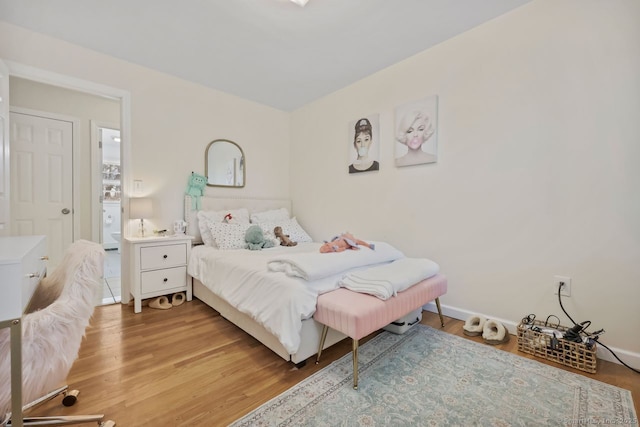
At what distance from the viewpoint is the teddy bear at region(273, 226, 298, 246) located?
303cm

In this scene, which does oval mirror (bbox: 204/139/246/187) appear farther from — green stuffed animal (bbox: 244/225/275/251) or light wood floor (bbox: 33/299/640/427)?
light wood floor (bbox: 33/299/640/427)

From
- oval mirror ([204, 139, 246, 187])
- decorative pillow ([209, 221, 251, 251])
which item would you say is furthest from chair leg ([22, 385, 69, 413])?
oval mirror ([204, 139, 246, 187])

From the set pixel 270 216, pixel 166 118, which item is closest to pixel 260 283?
pixel 270 216

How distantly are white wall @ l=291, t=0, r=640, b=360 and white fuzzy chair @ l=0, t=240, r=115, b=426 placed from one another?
2401 mm

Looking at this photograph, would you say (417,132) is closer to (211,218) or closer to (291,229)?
(291,229)

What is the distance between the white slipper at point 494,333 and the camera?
6.37ft

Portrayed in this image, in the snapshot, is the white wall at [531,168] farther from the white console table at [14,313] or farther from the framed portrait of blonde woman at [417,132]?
the white console table at [14,313]

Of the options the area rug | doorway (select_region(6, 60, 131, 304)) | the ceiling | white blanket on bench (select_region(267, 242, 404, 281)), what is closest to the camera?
the area rug

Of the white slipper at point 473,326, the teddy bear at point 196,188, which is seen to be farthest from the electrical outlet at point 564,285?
the teddy bear at point 196,188

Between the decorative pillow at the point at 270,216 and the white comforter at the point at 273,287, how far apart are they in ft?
3.06

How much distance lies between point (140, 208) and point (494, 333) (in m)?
3.26

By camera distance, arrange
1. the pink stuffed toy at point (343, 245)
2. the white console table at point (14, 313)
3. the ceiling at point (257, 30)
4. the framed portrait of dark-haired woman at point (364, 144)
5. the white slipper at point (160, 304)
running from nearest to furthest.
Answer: the white console table at point (14, 313), the ceiling at point (257, 30), the pink stuffed toy at point (343, 245), the white slipper at point (160, 304), the framed portrait of dark-haired woman at point (364, 144)

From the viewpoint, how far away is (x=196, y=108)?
3.17m

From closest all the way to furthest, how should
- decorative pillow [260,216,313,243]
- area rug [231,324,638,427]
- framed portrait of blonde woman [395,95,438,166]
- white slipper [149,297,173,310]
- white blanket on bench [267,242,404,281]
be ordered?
area rug [231,324,638,427] < white blanket on bench [267,242,404,281] < framed portrait of blonde woman [395,95,438,166] < white slipper [149,297,173,310] < decorative pillow [260,216,313,243]
